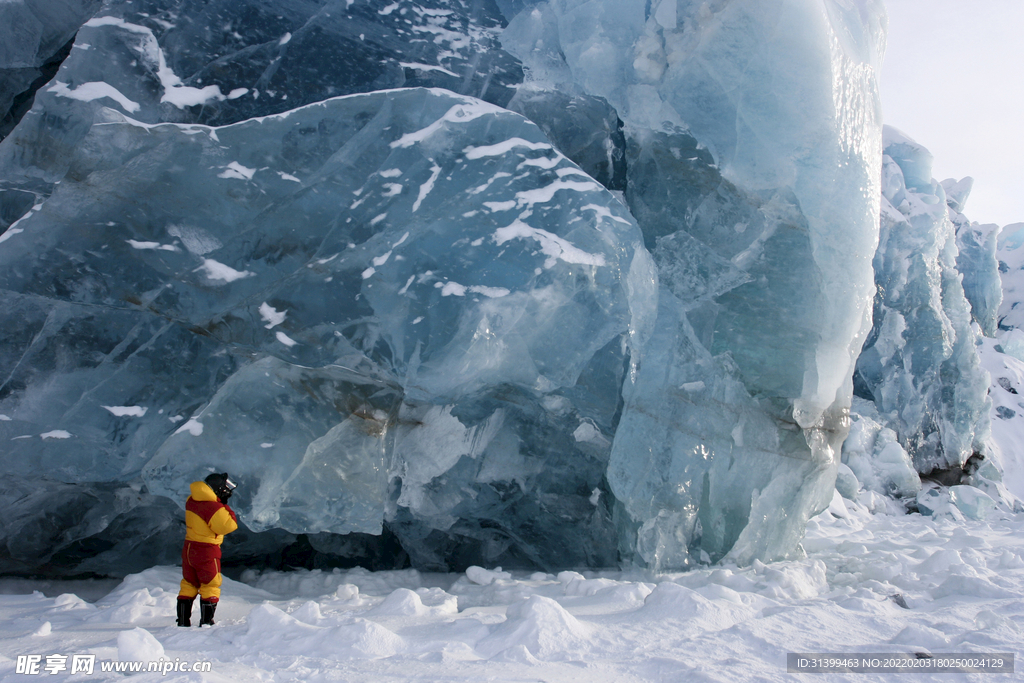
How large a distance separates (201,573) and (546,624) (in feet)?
4.88

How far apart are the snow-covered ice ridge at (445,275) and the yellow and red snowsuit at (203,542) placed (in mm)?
729

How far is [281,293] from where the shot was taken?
133 inches

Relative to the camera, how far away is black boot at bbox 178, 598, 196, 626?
247 cm

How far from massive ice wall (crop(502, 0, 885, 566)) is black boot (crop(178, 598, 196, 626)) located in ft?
8.20

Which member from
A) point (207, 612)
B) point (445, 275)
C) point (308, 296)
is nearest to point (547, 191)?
point (445, 275)

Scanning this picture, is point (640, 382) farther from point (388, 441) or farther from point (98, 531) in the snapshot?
point (98, 531)

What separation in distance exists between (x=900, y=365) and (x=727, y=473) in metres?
9.08

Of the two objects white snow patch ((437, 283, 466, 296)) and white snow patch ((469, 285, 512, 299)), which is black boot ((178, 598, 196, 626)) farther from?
white snow patch ((469, 285, 512, 299))

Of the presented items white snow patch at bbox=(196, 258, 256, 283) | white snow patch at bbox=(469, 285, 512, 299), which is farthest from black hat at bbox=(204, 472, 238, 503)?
white snow patch at bbox=(469, 285, 512, 299)

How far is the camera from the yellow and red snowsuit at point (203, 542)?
2.47 meters

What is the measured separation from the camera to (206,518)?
2551mm

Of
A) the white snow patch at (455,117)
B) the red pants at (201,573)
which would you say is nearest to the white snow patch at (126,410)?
the red pants at (201,573)

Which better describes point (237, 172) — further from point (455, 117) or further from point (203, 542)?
point (203, 542)

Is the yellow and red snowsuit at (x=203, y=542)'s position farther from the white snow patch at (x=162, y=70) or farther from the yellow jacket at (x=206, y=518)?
the white snow patch at (x=162, y=70)
